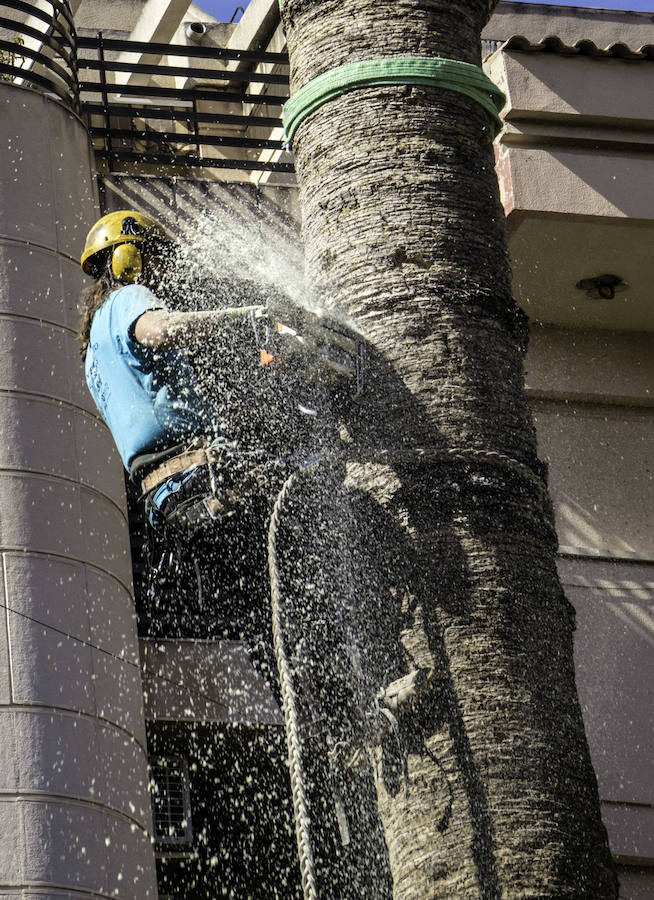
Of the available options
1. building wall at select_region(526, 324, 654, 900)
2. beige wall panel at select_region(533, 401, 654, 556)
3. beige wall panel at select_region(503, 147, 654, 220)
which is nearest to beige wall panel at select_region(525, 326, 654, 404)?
building wall at select_region(526, 324, 654, 900)

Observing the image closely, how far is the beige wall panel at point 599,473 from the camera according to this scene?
9.59 meters

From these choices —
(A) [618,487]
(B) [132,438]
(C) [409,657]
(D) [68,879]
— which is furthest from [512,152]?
(C) [409,657]

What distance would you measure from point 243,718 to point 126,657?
0.97 meters

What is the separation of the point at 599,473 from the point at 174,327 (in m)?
5.73

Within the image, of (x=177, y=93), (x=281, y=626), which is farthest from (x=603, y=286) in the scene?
(x=281, y=626)

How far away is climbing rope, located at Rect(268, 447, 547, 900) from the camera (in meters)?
3.61

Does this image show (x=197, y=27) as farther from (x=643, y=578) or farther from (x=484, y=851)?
(x=484, y=851)

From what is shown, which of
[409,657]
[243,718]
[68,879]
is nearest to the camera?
[409,657]

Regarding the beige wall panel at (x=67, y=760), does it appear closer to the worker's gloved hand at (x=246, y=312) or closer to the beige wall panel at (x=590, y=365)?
the worker's gloved hand at (x=246, y=312)

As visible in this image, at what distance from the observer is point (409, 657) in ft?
11.1

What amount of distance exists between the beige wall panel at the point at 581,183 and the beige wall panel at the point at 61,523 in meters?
3.65

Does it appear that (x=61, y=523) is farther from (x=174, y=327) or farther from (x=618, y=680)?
(x=618, y=680)

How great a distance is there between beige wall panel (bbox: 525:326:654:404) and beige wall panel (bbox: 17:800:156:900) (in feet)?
15.8

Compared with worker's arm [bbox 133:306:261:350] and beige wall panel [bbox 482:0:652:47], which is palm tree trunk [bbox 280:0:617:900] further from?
beige wall panel [bbox 482:0:652:47]
